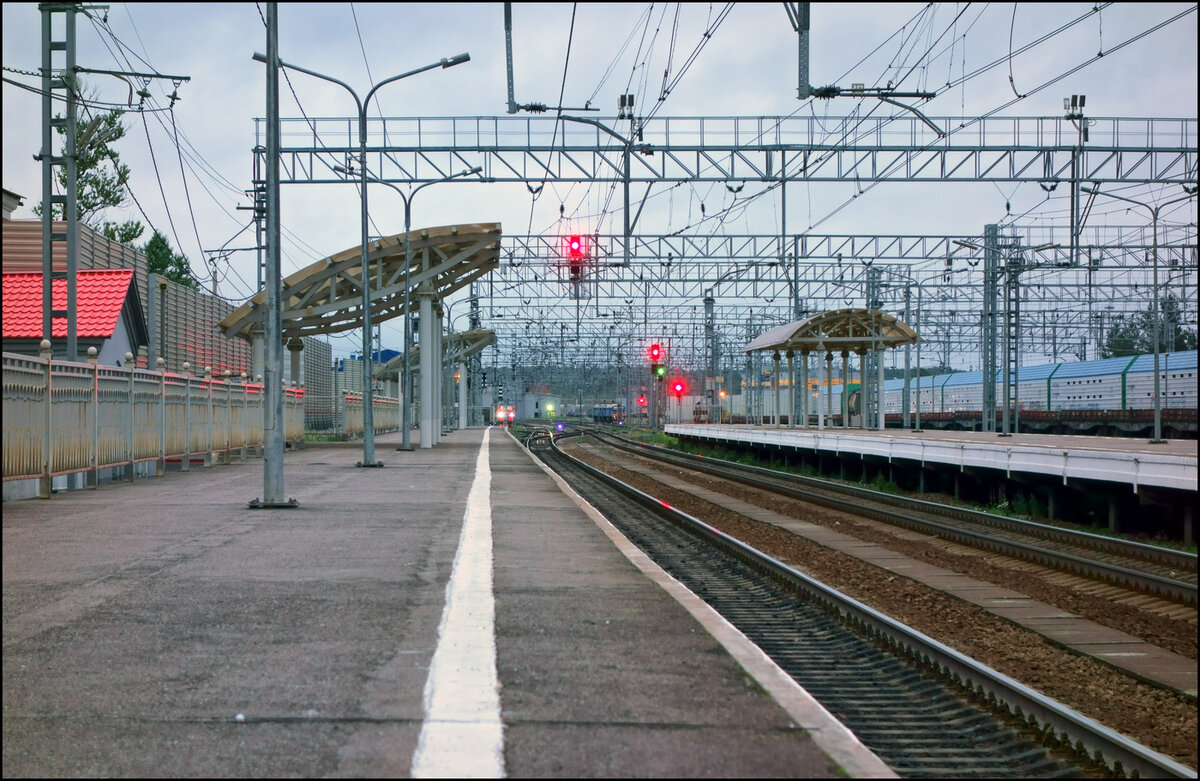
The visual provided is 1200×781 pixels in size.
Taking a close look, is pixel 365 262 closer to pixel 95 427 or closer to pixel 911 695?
pixel 95 427

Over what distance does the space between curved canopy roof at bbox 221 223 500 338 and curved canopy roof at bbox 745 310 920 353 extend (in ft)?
32.6

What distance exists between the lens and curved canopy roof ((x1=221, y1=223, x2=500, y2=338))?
31391mm

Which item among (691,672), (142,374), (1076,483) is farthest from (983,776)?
(142,374)

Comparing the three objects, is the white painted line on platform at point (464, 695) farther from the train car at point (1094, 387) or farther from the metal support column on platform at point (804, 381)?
the train car at point (1094, 387)

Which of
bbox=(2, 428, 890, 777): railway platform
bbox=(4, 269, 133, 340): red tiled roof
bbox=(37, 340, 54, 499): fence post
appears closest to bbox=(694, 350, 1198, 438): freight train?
bbox=(4, 269, 133, 340): red tiled roof

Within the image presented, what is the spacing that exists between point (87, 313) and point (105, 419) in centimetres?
949

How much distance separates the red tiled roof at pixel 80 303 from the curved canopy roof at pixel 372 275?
17.5 feet

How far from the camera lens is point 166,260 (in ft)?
242

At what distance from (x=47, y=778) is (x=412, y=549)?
605 cm

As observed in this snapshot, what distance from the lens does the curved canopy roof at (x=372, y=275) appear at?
31.4 metres

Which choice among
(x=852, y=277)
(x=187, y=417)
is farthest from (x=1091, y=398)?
(x=187, y=417)

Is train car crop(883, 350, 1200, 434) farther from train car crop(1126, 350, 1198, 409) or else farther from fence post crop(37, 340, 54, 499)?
fence post crop(37, 340, 54, 499)

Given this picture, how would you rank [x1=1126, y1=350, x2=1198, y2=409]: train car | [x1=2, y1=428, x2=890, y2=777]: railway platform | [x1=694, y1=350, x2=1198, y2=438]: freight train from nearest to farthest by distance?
[x1=2, y1=428, x2=890, y2=777]: railway platform < [x1=694, y1=350, x2=1198, y2=438]: freight train < [x1=1126, y1=350, x2=1198, y2=409]: train car

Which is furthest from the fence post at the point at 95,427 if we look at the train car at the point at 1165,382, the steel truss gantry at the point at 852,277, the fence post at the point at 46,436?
the train car at the point at 1165,382
